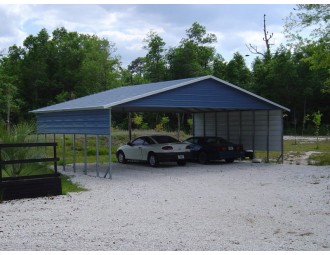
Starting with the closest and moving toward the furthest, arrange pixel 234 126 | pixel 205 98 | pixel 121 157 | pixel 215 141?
pixel 205 98 < pixel 215 141 < pixel 121 157 < pixel 234 126

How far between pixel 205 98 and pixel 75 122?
542cm

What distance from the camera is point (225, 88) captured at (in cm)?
1973

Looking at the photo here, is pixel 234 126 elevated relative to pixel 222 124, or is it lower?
lower

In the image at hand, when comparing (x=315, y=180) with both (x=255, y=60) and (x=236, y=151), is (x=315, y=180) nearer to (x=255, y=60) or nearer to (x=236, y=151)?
(x=236, y=151)

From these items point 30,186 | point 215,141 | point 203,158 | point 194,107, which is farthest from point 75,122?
point 215,141

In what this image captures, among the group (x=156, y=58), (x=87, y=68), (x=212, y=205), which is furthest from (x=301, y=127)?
(x=212, y=205)

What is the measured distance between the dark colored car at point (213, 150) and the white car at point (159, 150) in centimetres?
118

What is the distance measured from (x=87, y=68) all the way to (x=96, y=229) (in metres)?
45.3

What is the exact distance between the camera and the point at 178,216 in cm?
890

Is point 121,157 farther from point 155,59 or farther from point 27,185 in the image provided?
point 155,59

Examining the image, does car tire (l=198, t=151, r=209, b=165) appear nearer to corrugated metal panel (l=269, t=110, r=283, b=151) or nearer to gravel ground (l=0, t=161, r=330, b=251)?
corrugated metal panel (l=269, t=110, r=283, b=151)

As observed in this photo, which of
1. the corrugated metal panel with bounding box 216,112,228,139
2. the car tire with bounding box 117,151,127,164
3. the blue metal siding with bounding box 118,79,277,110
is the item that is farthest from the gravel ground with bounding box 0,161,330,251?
the corrugated metal panel with bounding box 216,112,228,139

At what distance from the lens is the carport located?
16.8 meters

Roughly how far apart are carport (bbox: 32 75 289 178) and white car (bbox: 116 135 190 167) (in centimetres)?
157
